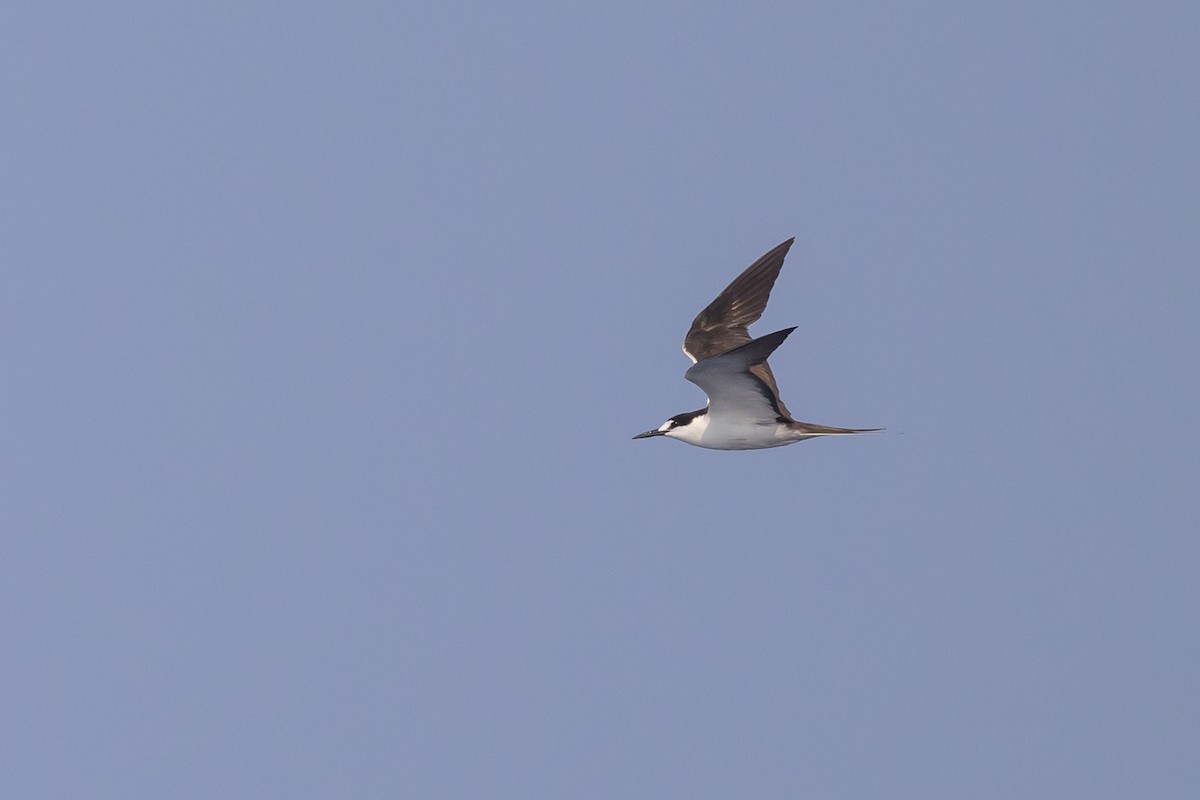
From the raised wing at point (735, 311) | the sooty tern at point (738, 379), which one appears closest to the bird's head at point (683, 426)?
the sooty tern at point (738, 379)

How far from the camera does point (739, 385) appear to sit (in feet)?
87.7

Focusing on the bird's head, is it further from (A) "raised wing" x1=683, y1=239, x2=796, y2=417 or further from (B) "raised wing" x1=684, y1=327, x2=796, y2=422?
(A) "raised wing" x1=683, y1=239, x2=796, y2=417

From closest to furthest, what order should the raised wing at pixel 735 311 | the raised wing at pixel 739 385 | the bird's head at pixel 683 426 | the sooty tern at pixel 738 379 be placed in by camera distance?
1. the raised wing at pixel 739 385
2. the sooty tern at pixel 738 379
3. the bird's head at pixel 683 426
4. the raised wing at pixel 735 311

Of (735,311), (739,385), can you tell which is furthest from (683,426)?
(735,311)

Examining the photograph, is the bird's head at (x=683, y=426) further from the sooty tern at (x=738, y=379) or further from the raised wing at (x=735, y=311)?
the raised wing at (x=735, y=311)

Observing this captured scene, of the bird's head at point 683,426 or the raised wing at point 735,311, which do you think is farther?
the raised wing at point 735,311

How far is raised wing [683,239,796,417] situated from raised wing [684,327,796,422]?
7.31 feet

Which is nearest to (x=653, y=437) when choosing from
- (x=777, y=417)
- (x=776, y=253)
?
(x=777, y=417)

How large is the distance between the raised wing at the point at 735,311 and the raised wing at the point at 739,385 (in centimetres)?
223

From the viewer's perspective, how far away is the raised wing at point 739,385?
82.8 ft

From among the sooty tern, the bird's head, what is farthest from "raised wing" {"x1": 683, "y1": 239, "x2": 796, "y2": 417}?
the bird's head

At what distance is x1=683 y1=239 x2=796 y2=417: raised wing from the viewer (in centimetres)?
3053

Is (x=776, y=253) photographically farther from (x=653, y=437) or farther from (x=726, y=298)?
(x=653, y=437)

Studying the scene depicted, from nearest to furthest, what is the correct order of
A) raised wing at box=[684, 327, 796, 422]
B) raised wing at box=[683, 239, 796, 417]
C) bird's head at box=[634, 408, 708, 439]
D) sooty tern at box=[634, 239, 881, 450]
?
raised wing at box=[684, 327, 796, 422] < sooty tern at box=[634, 239, 881, 450] < bird's head at box=[634, 408, 708, 439] < raised wing at box=[683, 239, 796, 417]
